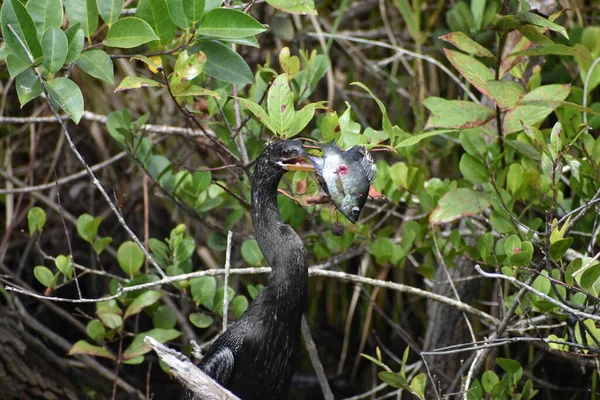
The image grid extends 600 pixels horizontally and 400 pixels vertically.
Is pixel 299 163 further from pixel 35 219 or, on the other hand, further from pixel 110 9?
pixel 35 219

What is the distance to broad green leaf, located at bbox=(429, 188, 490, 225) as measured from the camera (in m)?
2.25

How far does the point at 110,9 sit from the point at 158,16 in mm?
109

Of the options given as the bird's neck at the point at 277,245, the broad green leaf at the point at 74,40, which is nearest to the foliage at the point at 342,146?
the broad green leaf at the point at 74,40

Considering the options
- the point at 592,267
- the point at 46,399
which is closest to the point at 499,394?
the point at 592,267

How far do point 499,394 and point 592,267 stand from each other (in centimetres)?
51

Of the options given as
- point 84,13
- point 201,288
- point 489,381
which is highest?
point 84,13

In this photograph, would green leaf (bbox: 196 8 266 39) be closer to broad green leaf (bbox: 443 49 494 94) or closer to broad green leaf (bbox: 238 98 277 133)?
broad green leaf (bbox: 238 98 277 133)

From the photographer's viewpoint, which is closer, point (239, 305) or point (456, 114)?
point (456, 114)

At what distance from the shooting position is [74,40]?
1805mm

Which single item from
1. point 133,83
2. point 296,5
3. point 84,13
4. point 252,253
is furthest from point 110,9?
point 252,253

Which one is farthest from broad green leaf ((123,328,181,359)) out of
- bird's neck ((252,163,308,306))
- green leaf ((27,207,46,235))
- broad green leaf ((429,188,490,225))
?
broad green leaf ((429,188,490,225))

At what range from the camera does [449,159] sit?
3.62 metres

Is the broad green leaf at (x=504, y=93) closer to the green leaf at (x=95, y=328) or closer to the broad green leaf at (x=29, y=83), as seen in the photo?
the broad green leaf at (x=29, y=83)

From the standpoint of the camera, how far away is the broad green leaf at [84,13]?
6.25 ft
